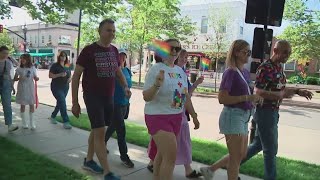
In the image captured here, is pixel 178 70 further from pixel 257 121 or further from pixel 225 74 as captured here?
pixel 257 121

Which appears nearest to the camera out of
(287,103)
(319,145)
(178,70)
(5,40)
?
(178,70)

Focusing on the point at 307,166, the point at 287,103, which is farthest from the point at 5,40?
the point at 307,166

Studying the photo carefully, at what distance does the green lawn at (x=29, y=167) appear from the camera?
4.34 metres

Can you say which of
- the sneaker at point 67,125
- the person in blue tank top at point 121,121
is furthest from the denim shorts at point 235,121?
the sneaker at point 67,125

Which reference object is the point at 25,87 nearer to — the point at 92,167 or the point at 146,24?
the point at 92,167

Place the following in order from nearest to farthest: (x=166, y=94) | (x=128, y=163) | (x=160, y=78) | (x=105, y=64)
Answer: (x=160, y=78)
(x=166, y=94)
(x=105, y=64)
(x=128, y=163)

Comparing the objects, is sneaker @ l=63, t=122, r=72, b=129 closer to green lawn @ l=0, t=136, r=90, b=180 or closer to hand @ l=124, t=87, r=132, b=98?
green lawn @ l=0, t=136, r=90, b=180

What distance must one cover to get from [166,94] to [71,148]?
3018 millimetres

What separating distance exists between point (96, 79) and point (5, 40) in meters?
71.2

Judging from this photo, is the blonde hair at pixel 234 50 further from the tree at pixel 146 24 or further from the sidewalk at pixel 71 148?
the tree at pixel 146 24

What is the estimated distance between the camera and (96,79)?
4.23 meters

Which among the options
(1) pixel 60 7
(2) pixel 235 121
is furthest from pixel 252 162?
(1) pixel 60 7

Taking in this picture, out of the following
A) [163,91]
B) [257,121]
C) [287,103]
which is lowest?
[287,103]

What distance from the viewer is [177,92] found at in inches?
139
